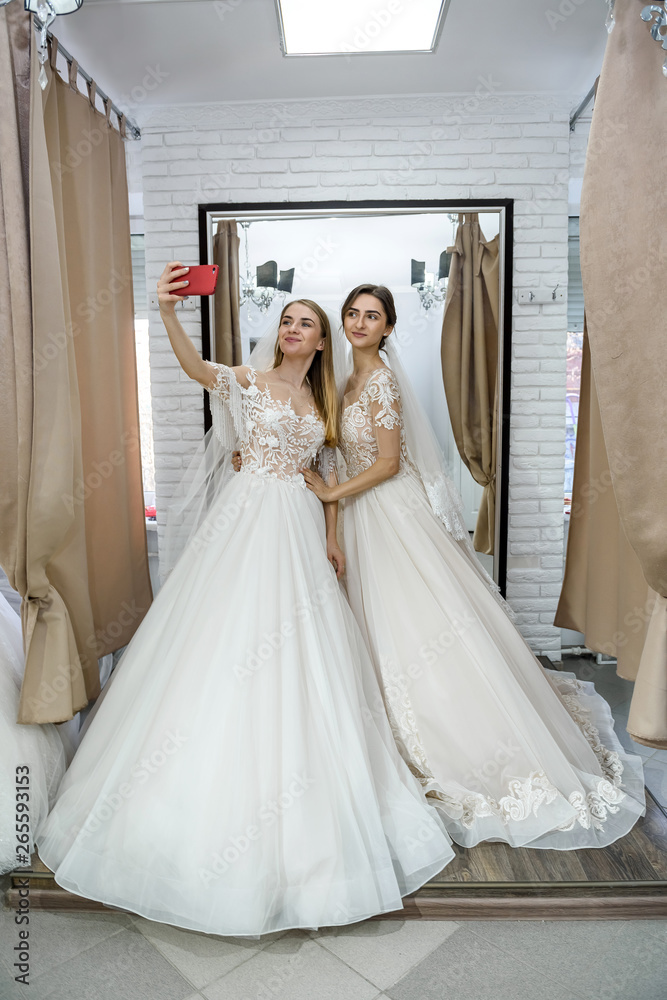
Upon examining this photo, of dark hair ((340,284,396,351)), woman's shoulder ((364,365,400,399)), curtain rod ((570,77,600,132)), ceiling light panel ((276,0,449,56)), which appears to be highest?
ceiling light panel ((276,0,449,56))

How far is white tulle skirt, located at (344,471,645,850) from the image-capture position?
6.41 ft

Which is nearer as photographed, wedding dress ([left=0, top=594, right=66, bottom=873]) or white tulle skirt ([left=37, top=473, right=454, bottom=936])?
white tulle skirt ([left=37, top=473, right=454, bottom=936])

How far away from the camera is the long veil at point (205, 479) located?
2367 mm

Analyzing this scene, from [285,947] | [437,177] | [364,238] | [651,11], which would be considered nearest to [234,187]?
[364,238]

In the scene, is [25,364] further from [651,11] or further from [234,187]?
[651,11]

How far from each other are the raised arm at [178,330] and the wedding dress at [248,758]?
4cm

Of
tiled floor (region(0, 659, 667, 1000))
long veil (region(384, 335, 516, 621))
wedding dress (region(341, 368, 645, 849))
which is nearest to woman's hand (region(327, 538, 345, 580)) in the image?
wedding dress (region(341, 368, 645, 849))

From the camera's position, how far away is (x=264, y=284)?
297 cm

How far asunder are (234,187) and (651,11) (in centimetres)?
191

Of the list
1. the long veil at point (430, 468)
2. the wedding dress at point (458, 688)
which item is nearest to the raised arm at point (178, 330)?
the wedding dress at point (458, 688)

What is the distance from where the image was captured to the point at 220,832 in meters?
1.65

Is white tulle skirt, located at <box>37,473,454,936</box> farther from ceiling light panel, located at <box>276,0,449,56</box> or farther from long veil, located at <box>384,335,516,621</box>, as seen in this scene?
ceiling light panel, located at <box>276,0,449,56</box>

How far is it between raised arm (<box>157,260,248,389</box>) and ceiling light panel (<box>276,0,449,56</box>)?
3.40 feet

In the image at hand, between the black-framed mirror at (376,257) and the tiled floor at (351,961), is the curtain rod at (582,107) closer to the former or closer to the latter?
the black-framed mirror at (376,257)
